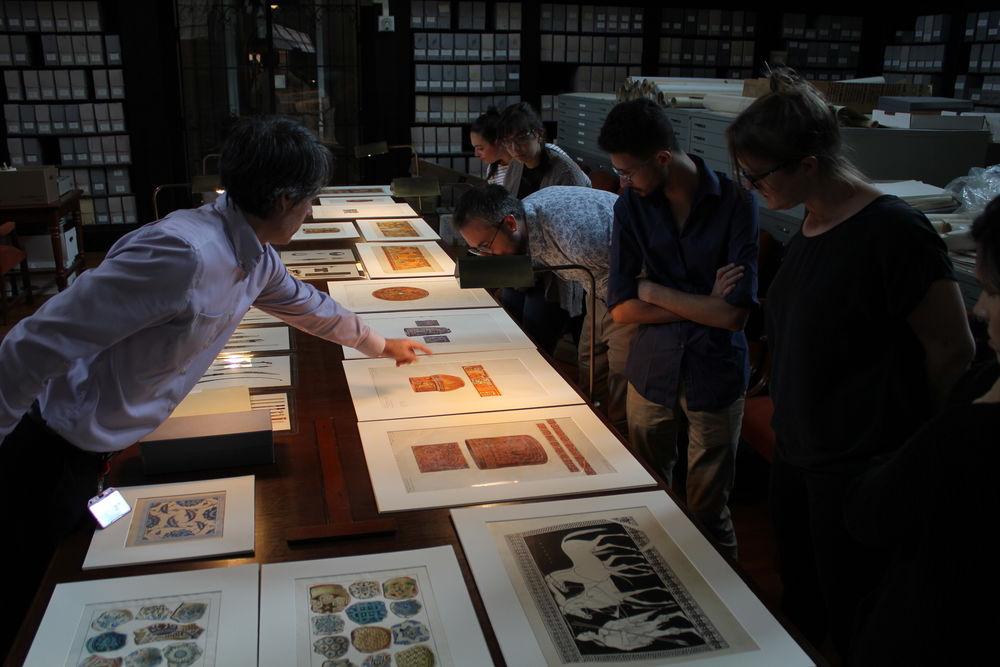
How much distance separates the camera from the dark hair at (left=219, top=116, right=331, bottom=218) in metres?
1.58

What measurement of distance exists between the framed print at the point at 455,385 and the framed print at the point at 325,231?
1.68 meters

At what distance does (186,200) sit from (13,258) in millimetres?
2649

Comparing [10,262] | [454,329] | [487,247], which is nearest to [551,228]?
[487,247]

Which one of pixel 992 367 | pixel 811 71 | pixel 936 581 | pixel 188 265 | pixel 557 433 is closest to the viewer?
pixel 936 581

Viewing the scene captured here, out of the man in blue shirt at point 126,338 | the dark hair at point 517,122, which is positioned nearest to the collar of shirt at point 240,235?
the man in blue shirt at point 126,338

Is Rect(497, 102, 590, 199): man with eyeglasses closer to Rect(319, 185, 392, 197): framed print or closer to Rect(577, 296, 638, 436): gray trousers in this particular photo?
Rect(577, 296, 638, 436): gray trousers

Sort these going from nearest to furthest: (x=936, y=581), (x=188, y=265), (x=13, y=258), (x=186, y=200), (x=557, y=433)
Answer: (x=936, y=581)
(x=188, y=265)
(x=557, y=433)
(x=13, y=258)
(x=186, y=200)

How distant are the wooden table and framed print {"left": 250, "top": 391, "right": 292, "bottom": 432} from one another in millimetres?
4264

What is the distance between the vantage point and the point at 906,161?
345 centimetres

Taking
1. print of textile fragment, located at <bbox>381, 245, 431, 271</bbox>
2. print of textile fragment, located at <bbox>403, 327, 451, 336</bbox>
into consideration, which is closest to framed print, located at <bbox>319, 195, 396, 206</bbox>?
print of textile fragment, located at <bbox>381, 245, 431, 271</bbox>

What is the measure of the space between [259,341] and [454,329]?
1.87 feet

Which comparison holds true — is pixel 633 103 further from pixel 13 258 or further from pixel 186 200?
pixel 186 200

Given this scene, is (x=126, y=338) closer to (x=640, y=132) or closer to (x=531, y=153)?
(x=640, y=132)

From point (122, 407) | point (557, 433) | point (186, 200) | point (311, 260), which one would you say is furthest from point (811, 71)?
point (122, 407)
